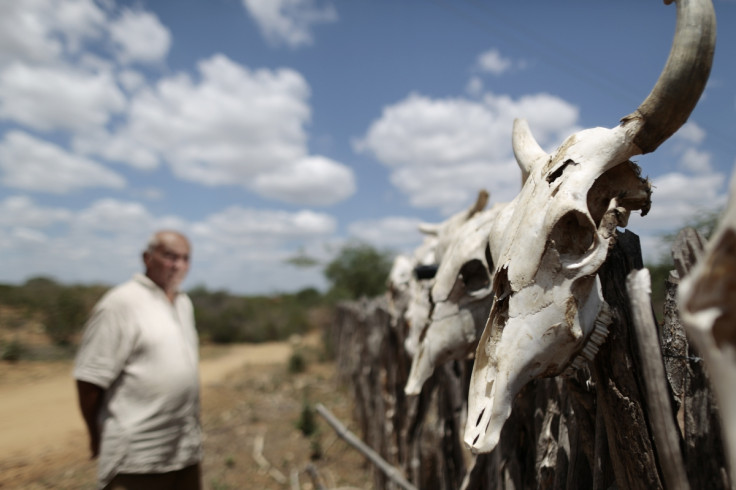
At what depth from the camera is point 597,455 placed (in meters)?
1.42

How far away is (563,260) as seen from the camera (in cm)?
122

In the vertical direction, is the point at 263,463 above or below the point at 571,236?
below

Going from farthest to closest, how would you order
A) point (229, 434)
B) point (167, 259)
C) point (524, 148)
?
point (229, 434) < point (167, 259) < point (524, 148)

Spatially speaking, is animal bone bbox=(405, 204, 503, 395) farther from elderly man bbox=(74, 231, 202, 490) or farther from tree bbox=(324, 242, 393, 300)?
tree bbox=(324, 242, 393, 300)

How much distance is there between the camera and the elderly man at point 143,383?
9.62 ft

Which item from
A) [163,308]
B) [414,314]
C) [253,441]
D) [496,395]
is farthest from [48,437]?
[496,395]

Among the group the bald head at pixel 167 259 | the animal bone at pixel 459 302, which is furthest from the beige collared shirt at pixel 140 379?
the animal bone at pixel 459 302

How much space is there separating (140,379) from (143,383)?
Result: 3 cm

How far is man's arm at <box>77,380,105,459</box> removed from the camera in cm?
294

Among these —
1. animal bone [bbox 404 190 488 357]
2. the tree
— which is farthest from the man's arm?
the tree

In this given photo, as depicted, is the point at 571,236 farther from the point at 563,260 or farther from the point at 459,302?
the point at 459,302

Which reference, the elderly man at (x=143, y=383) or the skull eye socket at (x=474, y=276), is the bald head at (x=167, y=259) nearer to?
the elderly man at (x=143, y=383)

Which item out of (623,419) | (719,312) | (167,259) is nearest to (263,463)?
(167,259)

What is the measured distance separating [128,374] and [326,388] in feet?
29.5
